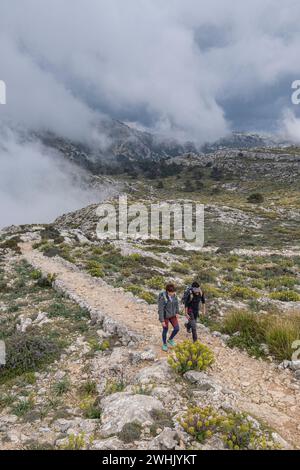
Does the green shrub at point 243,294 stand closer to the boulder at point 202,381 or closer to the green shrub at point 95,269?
the green shrub at point 95,269

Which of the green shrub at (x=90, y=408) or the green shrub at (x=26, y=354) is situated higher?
the green shrub at (x=26, y=354)

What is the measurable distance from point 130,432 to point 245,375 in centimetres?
437

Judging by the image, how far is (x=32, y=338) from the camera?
33.9ft

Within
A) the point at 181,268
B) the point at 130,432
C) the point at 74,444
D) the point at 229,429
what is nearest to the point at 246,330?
the point at 229,429

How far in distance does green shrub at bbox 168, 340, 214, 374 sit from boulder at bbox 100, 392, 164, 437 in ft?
5.58

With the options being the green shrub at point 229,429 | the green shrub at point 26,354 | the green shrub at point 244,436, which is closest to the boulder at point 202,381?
the green shrub at point 229,429

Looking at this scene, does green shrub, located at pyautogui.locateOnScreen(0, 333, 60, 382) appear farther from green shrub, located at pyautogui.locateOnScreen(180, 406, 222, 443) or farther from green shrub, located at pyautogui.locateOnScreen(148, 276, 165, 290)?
green shrub, located at pyautogui.locateOnScreen(148, 276, 165, 290)

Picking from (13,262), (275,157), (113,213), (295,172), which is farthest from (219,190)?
(13,262)

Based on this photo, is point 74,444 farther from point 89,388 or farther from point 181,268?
point 181,268

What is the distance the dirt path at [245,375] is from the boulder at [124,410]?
220 cm

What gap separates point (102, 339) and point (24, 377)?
313 cm

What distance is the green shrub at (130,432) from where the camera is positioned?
5727mm

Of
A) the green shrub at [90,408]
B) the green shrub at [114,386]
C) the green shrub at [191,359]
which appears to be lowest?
the green shrub at [90,408]

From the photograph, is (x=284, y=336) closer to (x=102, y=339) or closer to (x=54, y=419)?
(x=102, y=339)
